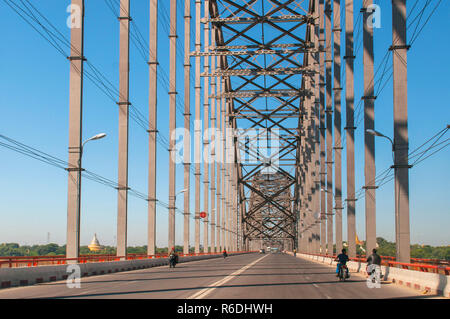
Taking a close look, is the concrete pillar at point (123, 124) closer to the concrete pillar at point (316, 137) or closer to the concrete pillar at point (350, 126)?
the concrete pillar at point (350, 126)

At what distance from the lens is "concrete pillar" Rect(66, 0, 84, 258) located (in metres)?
32.3

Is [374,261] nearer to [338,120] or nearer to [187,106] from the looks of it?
[338,120]

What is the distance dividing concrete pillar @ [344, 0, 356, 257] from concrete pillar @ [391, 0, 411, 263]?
19784 millimetres

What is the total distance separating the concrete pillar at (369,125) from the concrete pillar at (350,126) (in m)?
8.92

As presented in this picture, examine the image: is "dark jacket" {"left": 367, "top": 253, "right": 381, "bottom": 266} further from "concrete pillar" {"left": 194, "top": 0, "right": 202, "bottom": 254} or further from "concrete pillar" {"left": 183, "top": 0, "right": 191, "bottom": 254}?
"concrete pillar" {"left": 194, "top": 0, "right": 202, "bottom": 254}

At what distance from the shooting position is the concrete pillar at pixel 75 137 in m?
32.3

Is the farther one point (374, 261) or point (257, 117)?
point (257, 117)

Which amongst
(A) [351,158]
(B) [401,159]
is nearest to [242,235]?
(A) [351,158]

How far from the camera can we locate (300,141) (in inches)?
4764

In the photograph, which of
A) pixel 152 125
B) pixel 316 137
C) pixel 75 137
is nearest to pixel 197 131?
pixel 316 137

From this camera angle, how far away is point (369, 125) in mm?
40688

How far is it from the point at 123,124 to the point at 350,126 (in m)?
19.2

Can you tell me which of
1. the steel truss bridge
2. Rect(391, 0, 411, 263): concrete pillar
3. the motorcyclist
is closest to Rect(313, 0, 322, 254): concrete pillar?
the steel truss bridge

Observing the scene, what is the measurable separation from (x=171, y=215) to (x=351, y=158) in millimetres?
21372
